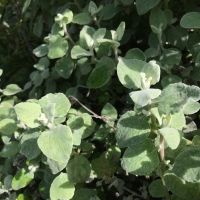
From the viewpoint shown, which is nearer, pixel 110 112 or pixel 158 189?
pixel 158 189

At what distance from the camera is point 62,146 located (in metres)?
0.66

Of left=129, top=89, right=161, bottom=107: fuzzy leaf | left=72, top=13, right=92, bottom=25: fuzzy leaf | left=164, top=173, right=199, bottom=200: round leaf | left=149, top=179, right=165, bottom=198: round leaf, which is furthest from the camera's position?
left=72, top=13, right=92, bottom=25: fuzzy leaf

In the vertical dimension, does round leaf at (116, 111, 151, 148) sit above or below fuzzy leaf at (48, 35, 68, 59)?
above

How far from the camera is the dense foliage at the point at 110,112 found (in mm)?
650

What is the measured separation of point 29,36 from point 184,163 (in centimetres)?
111

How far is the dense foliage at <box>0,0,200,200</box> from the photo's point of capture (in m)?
0.65

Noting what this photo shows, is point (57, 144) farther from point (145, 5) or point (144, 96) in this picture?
point (145, 5)

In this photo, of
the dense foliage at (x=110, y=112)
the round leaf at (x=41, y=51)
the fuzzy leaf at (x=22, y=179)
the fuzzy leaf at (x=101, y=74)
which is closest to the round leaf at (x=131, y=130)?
the dense foliage at (x=110, y=112)

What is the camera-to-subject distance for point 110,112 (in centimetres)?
94

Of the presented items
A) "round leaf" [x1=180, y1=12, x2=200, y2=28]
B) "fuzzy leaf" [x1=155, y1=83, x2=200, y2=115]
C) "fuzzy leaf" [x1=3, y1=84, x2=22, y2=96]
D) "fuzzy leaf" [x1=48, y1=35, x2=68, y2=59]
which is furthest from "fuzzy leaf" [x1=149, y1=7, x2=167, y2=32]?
"fuzzy leaf" [x1=3, y1=84, x2=22, y2=96]

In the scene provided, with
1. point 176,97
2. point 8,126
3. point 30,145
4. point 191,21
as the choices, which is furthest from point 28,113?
point 191,21

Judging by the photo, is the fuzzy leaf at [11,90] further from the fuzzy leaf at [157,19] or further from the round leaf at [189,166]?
the round leaf at [189,166]

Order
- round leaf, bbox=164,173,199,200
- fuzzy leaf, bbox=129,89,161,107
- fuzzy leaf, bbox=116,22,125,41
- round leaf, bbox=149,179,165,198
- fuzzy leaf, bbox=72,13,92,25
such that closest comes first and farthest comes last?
1. fuzzy leaf, bbox=129,89,161,107
2. round leaf, bbox=164,173,199,200
3. round leaf, bbox=149,179,165,198
4. fuzzy leaf, bbox=116,22,125,41
5. fuzzy leaf, bbox=72,13,92,25

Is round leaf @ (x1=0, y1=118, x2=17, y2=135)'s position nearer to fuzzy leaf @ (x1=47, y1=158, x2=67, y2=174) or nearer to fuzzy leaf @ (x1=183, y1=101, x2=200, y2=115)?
fuzzy leaf @ (x1=47, y1=158, x2=67, y2=174)
